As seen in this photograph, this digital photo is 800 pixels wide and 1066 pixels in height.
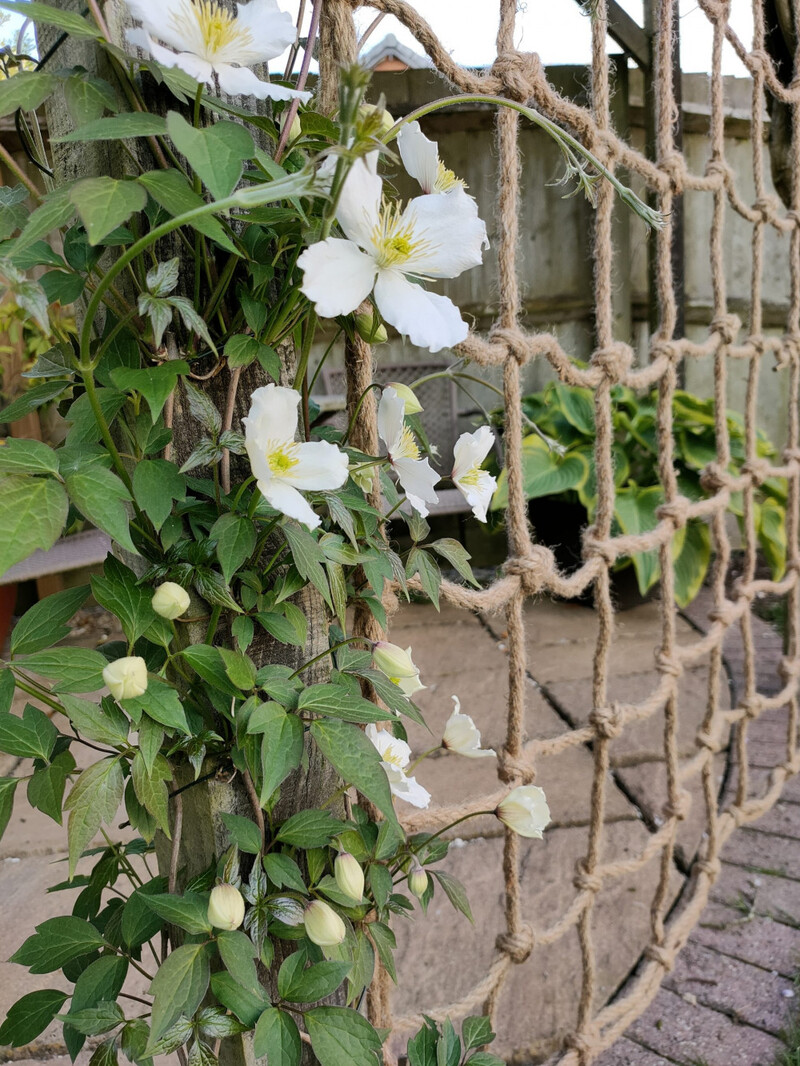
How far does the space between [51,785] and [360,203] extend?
439mm

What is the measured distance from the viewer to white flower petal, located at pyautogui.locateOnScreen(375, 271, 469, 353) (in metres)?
0.52

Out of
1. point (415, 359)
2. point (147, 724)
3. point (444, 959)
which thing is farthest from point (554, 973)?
point (415, 359)

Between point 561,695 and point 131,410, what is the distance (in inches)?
77.1

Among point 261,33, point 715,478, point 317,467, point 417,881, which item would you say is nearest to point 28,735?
point 317,467

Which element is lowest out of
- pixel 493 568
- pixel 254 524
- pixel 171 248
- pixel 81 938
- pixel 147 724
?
pixel 493 568

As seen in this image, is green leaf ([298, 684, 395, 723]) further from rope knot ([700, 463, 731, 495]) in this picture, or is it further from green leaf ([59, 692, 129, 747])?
rope knot ([700, 463, 731, 495])

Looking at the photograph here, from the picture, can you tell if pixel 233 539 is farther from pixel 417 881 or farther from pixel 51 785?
pixel 417 881

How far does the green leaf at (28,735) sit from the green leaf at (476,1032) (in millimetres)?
476

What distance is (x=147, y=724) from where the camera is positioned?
0.54 m

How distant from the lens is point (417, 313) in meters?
0.53

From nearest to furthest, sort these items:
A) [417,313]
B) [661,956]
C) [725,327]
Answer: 1. [417,313]
2. [661,956]
3. [725,327]

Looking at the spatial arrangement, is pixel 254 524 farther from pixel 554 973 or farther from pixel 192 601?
pixel 554 973

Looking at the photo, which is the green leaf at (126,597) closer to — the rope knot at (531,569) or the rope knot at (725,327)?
the rope knot at (531,569)

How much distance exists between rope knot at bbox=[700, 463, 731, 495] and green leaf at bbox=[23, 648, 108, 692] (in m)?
1.17
